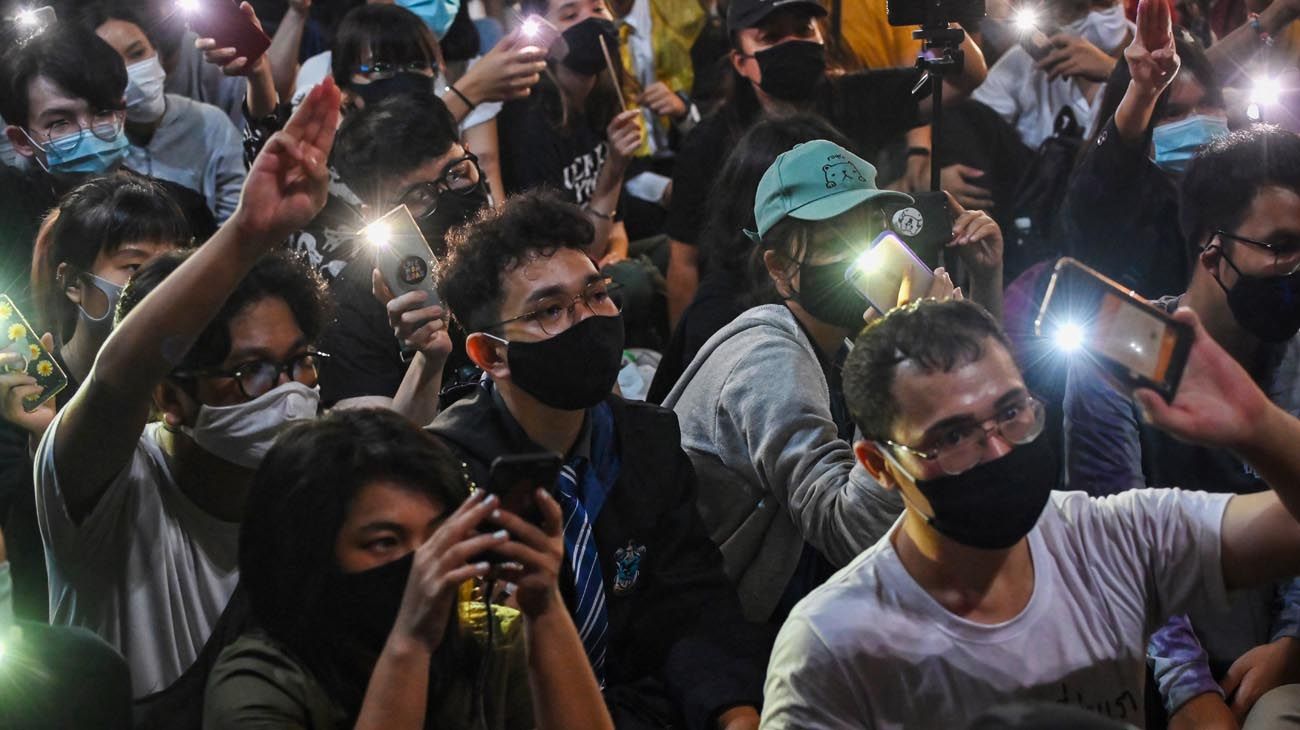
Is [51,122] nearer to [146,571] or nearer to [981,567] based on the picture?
[146,571]

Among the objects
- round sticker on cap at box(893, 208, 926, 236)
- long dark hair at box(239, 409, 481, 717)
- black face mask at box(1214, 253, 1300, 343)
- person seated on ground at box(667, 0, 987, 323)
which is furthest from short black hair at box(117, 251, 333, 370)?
person seated on ground at box(667, 0, 987, 323)

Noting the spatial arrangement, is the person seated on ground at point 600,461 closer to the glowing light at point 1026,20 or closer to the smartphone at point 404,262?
the smartphone at point 404,262

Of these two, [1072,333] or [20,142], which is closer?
[1072,333]

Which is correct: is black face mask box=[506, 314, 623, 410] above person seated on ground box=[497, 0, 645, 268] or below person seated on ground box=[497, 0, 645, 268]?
above

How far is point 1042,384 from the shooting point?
14.0 ft

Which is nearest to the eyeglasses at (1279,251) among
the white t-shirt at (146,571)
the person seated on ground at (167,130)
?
the white t-shirt at (146,571)

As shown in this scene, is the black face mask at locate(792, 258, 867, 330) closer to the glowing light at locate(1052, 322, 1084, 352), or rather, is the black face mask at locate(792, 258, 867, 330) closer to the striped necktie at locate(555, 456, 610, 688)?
the striped necktie at locate(555, 456, 610, 688)

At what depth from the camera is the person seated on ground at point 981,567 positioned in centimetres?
262

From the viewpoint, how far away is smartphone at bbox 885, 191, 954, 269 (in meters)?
3.81

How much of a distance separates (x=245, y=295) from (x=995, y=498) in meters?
1.56

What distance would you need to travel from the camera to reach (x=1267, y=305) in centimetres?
359

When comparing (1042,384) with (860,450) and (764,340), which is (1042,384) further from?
(860,450)

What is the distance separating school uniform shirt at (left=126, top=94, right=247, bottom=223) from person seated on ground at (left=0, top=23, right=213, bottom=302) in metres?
0.51

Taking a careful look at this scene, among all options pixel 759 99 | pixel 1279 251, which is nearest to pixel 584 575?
pixel 1279 251
